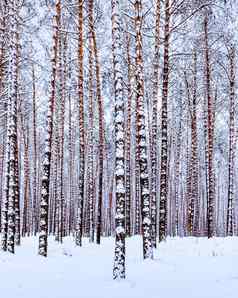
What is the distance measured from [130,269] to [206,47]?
11736 millimetres

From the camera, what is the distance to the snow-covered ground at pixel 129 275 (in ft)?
25.4

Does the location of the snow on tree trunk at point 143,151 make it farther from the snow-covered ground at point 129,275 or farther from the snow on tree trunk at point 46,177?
the snow on tree trunk at point 46,177

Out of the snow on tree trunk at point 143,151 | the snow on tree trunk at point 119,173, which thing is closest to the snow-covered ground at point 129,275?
the snow on tree trunk at point 119,173

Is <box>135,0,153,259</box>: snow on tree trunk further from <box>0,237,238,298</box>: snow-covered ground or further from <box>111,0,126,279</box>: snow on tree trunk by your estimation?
<box>111,0,126,279</box>: snow on tree trunk

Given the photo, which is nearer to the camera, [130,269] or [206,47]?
[130,269]

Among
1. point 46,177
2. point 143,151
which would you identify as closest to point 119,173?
point 143,151

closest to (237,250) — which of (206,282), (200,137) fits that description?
(206,282)

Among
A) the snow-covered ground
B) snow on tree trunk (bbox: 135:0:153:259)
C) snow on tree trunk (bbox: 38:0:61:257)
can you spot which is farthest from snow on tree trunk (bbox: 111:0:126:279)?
snow on tree trunk (bbox: 38:0:61:257)

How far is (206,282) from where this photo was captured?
9.05 metres

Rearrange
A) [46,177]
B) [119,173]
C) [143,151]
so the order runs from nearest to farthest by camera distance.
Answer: [119,173]
[143,151]
[46,177]

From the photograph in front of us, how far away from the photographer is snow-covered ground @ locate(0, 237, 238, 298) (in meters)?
7.75

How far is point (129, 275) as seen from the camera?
32.2 ft

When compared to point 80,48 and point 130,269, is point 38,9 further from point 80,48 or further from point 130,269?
point 130,269

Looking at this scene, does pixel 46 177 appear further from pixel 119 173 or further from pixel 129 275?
pixel 129 275
